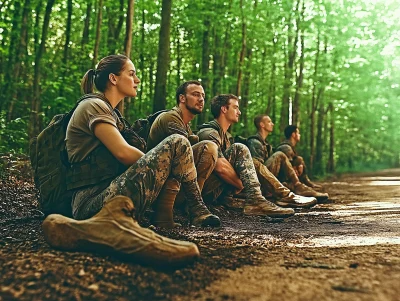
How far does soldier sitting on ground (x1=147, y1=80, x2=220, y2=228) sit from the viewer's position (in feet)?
12.8

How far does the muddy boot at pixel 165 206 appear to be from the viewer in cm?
384

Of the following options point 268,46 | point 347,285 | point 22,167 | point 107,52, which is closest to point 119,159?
Result: point 347,285

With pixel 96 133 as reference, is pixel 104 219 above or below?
below

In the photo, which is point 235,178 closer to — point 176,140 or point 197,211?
point 197,211

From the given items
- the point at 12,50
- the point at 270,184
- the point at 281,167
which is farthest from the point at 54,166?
the point at 12,50

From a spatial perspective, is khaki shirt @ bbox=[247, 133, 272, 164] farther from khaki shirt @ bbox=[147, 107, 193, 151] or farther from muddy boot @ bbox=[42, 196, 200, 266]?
muddy boot @ bbox=[42, 196, 200, 266]

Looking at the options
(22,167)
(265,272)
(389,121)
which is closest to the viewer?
(265,272)

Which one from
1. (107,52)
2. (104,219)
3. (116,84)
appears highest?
(107,52)

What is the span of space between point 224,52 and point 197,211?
14465 millimetres

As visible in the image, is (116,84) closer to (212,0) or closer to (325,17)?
(212,0)

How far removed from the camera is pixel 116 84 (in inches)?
138

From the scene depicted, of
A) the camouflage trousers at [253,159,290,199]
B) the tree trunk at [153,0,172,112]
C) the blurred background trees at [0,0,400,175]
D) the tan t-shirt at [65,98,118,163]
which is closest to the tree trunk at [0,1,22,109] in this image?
the blurred background trees at [0,0,400,175]

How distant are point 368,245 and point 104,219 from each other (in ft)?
6.42

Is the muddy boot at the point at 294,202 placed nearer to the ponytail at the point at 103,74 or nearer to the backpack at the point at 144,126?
the backpack at the point at 144,126
